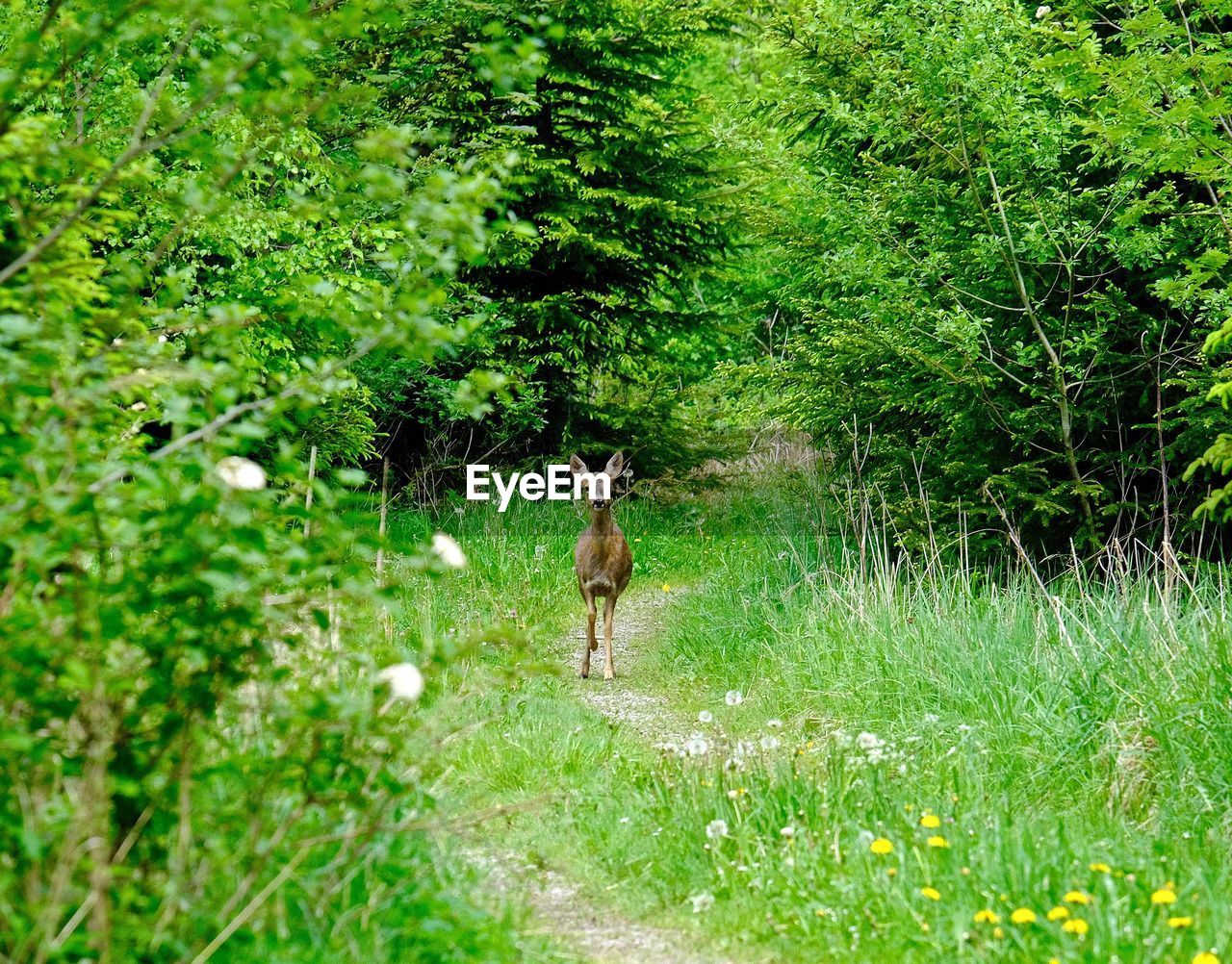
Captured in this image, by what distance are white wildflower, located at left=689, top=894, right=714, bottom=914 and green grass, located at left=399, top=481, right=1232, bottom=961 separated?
0.02 meters

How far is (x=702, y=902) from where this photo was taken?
16.1 ft

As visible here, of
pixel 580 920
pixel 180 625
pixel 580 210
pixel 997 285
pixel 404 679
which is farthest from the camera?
pixel 580 210

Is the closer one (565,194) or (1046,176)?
(1046,176)

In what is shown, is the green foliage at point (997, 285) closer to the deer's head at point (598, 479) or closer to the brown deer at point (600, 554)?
the deer's head at point (598, 479)

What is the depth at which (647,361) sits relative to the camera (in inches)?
652

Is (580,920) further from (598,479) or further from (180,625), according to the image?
(598,479)

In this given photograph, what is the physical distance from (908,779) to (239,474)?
359 centimetres

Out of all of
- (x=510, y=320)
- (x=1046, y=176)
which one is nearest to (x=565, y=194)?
(x=510, y=320)

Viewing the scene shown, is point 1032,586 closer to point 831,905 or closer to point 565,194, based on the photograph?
point 831,905

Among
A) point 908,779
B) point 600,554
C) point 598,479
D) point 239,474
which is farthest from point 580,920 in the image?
point 598,479

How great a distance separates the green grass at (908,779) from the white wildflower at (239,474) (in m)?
1.01

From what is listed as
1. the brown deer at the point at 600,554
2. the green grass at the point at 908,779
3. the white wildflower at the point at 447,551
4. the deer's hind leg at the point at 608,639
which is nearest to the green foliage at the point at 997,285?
the green grass at the point at 908,779

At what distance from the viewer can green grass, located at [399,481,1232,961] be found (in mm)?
Result: 4352

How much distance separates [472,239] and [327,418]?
819cm
